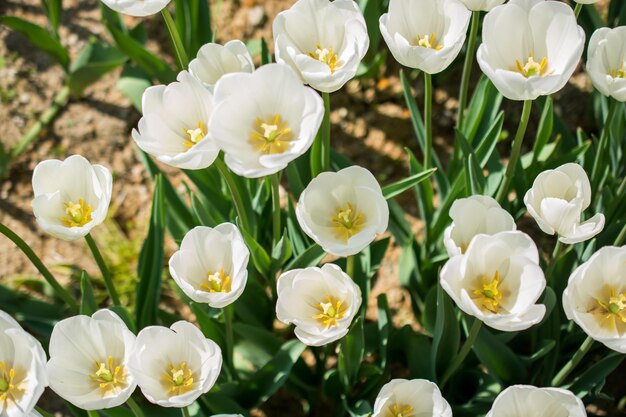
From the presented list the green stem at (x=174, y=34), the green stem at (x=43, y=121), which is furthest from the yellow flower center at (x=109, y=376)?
the green stem at (x=43, y=121)

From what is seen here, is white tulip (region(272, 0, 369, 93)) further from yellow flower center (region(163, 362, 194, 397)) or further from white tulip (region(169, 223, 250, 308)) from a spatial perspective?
yellow flower center (region(163, 362, 194, 397))

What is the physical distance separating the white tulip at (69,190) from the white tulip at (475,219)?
2.69 ft

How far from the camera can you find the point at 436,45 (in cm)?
198

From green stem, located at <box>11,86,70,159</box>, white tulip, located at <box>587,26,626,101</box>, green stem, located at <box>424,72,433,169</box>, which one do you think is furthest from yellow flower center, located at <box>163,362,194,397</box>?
green stem, located at <box>11,86,70,159</box>

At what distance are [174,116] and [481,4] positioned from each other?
2.65ft

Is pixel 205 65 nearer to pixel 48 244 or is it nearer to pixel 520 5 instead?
pixel 520 5

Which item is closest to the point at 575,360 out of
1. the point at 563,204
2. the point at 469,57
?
the point at 563,204

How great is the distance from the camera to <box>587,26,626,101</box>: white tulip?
183 cm

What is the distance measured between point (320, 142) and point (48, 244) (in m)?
1.48

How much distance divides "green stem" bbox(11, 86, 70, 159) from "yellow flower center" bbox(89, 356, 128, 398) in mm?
1691

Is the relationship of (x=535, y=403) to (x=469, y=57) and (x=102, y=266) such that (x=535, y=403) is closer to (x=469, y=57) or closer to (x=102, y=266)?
(x=469, y=57)

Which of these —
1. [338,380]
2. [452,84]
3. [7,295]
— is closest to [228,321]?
[338,380]

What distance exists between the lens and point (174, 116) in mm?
1780

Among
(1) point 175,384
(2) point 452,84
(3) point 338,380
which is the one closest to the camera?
(1) point 175,384
